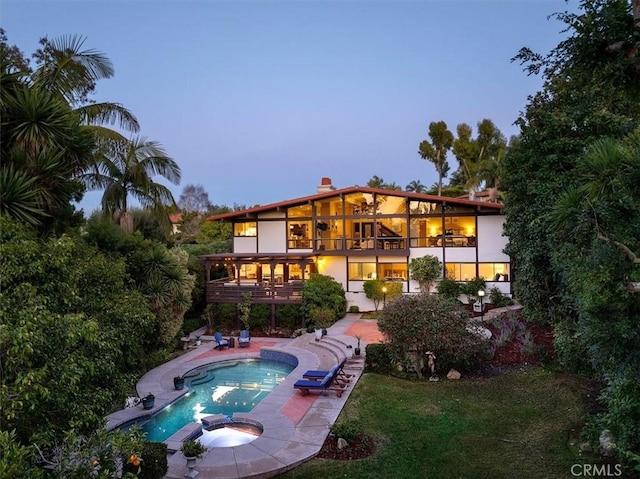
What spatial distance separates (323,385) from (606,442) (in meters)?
7.28

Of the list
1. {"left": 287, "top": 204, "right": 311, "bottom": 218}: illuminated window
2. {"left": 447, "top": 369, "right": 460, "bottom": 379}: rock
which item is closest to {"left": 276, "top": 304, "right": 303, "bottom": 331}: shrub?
{"left": 287, "top": 204, "right": 311, "bottom": 218}: illuminated window

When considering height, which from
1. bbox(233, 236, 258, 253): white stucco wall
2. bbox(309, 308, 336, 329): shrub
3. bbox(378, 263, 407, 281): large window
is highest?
bbox(233, 236, 258, 253): white stucco wall

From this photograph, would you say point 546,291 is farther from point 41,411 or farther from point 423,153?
point 423,153

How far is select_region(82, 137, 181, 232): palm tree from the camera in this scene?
1485 cm

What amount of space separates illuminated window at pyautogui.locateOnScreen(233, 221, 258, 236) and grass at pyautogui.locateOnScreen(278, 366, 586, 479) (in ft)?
51.4

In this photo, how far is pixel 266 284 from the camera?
2416cm

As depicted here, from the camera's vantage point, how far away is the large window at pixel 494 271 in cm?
2480

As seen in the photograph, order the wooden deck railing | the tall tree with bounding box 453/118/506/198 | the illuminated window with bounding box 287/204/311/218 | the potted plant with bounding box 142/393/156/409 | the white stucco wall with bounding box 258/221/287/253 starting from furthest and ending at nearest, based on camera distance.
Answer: the tall tree with bounding box 453/118/506/198 → the white stucco wall with bounding box 258/221/287/253 → the illuminated window with bounding box 287/204/311/218 → the wooden deck railing → the potted plant with bounding box 142/393/156/409

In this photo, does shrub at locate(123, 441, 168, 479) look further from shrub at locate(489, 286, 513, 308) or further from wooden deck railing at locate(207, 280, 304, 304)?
shrub at locate(489, 286, 513, 308)

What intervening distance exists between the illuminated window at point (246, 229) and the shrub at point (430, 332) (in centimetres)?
1533

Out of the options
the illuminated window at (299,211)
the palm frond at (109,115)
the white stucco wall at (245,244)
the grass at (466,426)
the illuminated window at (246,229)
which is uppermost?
the palm frond at (109,115)

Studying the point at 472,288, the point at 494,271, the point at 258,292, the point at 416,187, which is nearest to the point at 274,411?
the point at 258,292

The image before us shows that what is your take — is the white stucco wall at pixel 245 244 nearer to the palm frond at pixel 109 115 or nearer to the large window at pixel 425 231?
the large window at pixel 425 231

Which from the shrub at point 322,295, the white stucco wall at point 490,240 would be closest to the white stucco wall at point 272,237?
the shrub at point 322,295
